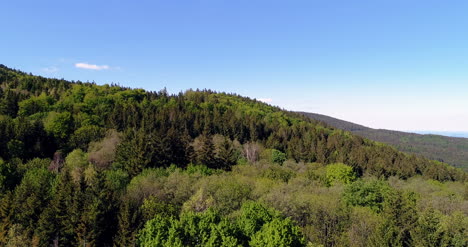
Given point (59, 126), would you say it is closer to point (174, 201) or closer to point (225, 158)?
point (225, 158)

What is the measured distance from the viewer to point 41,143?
7144cm

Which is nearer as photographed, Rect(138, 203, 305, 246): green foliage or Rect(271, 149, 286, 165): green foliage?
Rect(138, 203, 305, 246): green foliage

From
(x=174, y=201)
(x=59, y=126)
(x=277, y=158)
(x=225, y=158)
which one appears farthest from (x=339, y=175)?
(x=59, y=126)

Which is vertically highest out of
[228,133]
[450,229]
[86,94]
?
[86,94]

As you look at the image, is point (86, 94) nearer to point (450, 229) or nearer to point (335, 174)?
point (335, 174)

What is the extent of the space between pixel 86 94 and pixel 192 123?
54.0m

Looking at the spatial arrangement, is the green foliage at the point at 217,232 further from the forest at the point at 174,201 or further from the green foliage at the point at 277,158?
the green foliage at the point at 277,158

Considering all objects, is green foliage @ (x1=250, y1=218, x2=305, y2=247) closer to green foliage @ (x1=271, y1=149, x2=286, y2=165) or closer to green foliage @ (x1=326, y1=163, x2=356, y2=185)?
green foliage @ (x1=326, y1=163, x2=356, y2=185)

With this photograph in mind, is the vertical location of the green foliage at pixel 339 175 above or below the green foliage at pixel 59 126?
below

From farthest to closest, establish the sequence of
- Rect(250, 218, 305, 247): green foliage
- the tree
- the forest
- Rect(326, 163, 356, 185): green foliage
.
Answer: Rect(326, 163, 356, 185): green foliage → the tree → the forest → Rect(250, 218, 305, 247): green foliage

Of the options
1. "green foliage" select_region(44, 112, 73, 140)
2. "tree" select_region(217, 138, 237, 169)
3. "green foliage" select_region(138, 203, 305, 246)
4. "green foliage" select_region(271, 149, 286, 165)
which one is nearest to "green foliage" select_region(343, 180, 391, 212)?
"green foliage" select_region(138, 203, 305, 246)

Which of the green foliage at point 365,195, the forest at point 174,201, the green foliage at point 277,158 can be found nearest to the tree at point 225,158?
the forest at point 174,201

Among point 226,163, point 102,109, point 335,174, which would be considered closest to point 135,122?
point 102,109

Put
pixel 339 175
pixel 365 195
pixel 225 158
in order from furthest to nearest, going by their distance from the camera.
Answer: pixel 339 175, pixel 225 158, pixel 365 195
